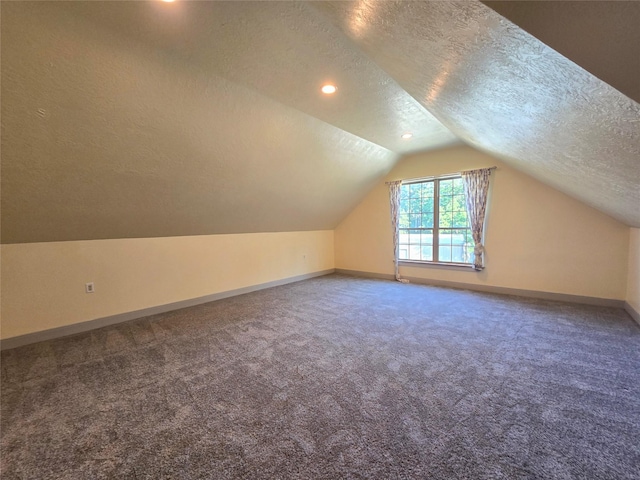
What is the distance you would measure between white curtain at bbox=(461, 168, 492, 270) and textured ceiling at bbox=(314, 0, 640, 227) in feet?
6.62

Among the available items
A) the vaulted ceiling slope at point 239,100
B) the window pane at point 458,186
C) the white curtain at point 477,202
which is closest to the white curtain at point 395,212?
the window pane at point 458,186

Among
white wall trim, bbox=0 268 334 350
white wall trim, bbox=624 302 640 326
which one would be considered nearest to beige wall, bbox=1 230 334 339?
white wall trim, bbox=0 268 334 350

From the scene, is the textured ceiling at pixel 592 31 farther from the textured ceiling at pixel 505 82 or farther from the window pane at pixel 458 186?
the window pane at pixel 458 186

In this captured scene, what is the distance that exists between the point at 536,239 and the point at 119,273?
6.09m

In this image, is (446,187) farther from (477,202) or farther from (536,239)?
(536,239)

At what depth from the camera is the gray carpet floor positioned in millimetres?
1380

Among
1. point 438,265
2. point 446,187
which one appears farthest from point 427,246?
point 446,187

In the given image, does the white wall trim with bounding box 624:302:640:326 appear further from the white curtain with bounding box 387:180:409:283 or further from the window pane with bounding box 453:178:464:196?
the white curtain with bounding box 387:180:409:283

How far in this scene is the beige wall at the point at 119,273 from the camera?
300cm

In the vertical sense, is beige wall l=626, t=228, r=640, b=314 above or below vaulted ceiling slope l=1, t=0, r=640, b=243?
below

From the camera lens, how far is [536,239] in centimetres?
417

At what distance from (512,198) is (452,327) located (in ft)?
8.43

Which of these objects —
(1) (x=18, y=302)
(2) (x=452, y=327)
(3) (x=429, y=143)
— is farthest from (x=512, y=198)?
(1) (x=18, y=302)

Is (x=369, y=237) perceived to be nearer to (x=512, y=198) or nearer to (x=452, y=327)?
(x=512, y=198)
